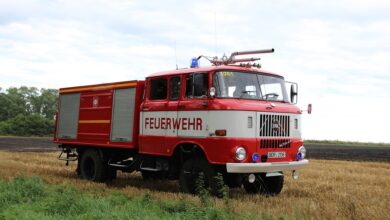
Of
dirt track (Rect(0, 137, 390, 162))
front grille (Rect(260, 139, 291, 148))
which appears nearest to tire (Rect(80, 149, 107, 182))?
front grille (Rect(260, 139, 291, 148))

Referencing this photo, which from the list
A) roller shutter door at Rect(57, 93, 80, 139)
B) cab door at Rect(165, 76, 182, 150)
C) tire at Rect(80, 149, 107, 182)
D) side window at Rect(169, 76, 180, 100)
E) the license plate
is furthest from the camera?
roller shutter door at Rect(57, 93, 80, 139)

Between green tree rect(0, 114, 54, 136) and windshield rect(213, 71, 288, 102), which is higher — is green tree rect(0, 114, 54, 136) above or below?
above

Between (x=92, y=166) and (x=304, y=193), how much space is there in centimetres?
599

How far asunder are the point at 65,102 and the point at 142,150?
14.1 ft

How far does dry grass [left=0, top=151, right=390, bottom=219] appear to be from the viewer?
8013mm

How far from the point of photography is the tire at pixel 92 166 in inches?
522

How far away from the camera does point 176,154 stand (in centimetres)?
1109

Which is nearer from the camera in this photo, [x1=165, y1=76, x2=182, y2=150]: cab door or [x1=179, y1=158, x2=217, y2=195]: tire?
[x1=179, y1=158, x2=217, y2=195]: tire

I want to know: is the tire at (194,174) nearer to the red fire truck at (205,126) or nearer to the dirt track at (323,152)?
the red fire truck at (205,126)

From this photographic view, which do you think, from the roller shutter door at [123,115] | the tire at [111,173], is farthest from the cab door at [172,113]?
the tire at [111,173]

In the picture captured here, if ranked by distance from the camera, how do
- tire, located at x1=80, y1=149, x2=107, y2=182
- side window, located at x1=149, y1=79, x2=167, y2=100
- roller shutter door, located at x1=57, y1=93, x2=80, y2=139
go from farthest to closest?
roller shutter door, located at x1=57, y1=93, x2=80, y2=139, tire, located at x1=80, y1=149, x2=107, y2=182, side window, located at x1=149, y1=79, x2=167, y2=100

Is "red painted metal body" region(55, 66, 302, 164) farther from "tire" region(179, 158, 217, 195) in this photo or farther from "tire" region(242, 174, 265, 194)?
"tire" region(242, 174, 265, 194)

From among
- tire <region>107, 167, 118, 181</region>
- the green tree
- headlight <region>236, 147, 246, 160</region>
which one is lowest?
tire <region>107, 167, 118, 181</region>

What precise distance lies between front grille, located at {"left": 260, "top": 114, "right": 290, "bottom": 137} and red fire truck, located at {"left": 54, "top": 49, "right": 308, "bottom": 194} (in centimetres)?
2
